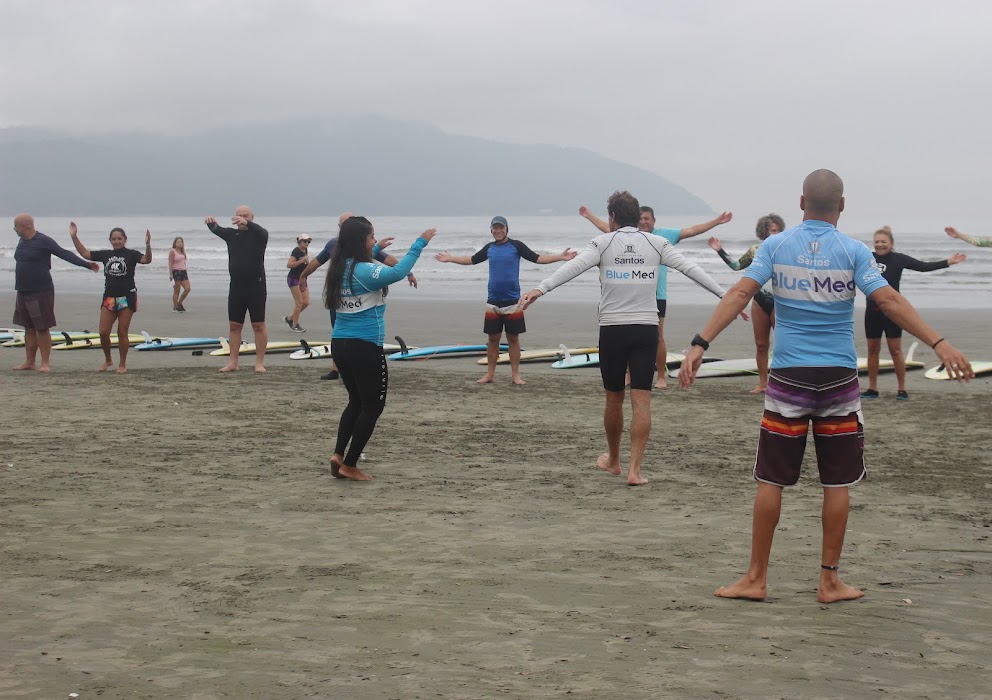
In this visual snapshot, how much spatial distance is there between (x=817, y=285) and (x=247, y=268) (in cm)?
904

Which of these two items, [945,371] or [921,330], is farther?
[945,371]

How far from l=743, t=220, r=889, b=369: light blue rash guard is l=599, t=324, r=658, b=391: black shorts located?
2505 mm

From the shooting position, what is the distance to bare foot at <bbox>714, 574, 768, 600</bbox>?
4.63 meters

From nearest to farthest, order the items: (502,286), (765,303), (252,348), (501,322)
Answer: (765,303), (502,286), (501,322), (252,348)

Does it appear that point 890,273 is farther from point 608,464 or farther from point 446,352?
point 446,352

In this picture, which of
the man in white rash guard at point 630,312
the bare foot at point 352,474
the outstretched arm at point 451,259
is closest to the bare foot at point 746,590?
the man in white rash guard at point 630,312

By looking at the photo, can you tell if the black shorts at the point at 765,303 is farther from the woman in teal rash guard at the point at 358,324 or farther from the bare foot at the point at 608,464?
the woman in teal rash guard at the point at 358,324

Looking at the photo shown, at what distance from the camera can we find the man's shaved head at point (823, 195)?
471 centimetres

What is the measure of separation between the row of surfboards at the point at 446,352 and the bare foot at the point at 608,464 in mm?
4459

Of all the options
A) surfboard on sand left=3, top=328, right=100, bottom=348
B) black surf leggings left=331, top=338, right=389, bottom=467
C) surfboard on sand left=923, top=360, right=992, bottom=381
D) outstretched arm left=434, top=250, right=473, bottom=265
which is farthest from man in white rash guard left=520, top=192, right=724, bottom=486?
surfboard on sand left=3, top=328, right=100, bottom=348

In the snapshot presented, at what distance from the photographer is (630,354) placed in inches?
284

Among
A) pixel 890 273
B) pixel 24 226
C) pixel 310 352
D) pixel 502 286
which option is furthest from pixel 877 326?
pixel 24 226

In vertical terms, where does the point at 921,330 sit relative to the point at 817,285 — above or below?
below

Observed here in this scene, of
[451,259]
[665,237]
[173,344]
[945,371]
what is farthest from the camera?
[173,344]
